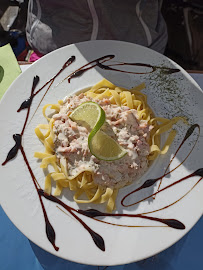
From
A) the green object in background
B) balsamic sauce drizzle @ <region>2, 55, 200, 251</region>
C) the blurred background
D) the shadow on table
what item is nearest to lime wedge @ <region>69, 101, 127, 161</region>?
balsamic sauce drizzle @ <region>2, 55, 200, 251</region>

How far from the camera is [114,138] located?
4.88 ft

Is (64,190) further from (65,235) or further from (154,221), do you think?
(154,221)

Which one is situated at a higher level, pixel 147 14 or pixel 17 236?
pixel 147 14

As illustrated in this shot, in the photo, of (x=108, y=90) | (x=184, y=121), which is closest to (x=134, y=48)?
(x=108, y=90)

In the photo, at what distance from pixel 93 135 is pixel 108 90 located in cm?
39

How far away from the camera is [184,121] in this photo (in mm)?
1530

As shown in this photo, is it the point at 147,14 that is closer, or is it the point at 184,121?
the point at 184,121

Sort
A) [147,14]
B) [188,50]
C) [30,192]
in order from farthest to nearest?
[188,50], [147,14], [30,192]

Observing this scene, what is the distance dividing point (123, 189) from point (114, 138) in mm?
263

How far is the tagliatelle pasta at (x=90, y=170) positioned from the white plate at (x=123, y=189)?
0.04 m

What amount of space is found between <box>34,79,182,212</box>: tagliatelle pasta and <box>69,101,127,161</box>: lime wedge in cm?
11

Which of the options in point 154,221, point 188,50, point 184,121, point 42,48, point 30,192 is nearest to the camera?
point 154,221

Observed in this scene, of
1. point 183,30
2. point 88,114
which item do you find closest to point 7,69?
point 88,114

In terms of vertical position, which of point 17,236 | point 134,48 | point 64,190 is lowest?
point 17,236
